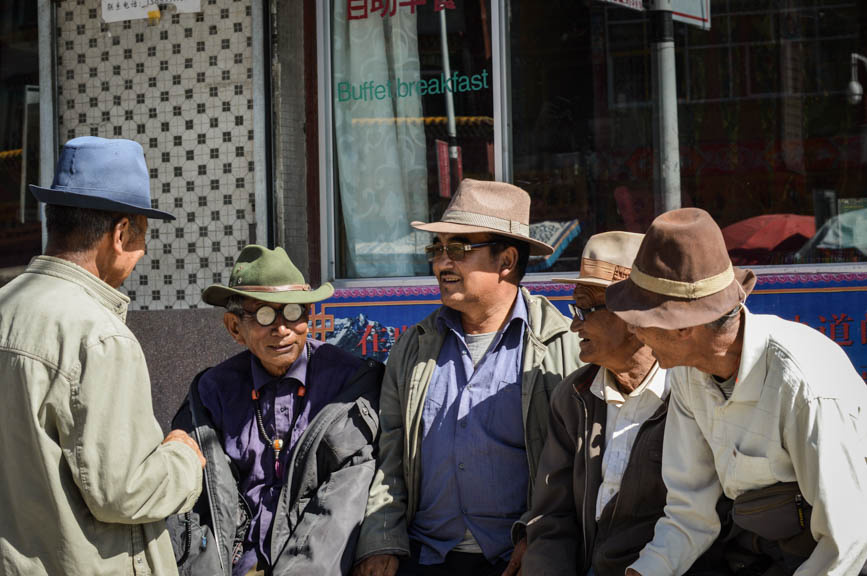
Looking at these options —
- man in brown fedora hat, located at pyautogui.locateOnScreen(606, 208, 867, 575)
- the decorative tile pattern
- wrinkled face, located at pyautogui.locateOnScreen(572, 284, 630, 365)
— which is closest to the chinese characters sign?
the decorative tile pattern

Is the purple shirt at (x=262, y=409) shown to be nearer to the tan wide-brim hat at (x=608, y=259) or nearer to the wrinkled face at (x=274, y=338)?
the wrinkled face at (x=274, y=338)

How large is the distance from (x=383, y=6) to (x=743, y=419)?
3.79 m

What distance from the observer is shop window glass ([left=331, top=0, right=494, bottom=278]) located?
5430 mm

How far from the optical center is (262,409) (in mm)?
3666

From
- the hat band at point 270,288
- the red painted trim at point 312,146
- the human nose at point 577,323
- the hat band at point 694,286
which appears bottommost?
the human nose at point 577,323

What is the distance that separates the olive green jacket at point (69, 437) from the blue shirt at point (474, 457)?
115 centimetres

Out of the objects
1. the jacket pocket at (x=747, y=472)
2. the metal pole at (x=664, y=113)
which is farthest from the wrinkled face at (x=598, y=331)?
the metal pole at (x=664, y=113)

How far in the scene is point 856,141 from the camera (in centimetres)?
510

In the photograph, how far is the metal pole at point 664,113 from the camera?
5.30 m

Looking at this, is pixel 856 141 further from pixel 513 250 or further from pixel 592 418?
pixel 592 418

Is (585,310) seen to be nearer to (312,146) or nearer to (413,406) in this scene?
(413,406)

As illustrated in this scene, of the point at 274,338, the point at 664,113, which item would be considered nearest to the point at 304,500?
the point at 274,338

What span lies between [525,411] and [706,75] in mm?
2815

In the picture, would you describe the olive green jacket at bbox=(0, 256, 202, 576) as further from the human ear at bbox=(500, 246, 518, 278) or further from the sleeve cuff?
the human ear at bbox=(500, 246, 518, 278)
